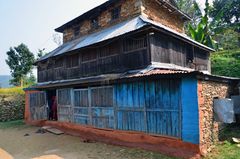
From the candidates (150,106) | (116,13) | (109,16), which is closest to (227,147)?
(150,106)

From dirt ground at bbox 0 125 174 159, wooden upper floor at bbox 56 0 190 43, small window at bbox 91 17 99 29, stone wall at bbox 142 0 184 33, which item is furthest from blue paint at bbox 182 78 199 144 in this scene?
small window at bbox 91 17 99 29

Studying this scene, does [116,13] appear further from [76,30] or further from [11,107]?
[11,107]

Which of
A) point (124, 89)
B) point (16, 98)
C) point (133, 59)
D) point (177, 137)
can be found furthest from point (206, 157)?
point (16, 98)

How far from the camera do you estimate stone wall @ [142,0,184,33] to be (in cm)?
1354

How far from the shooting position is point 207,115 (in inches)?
300

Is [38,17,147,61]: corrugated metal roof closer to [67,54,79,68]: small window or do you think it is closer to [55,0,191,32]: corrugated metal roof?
[67,54,79,68]: small window

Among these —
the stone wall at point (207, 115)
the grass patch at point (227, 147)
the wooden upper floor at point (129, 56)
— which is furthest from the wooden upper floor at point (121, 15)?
the grass patch at point (227, 147)

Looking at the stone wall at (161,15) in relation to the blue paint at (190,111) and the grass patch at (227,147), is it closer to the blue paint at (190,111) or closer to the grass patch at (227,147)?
the blue paint at (190,111)

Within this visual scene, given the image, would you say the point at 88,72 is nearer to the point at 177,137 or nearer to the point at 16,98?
the point at 177,137

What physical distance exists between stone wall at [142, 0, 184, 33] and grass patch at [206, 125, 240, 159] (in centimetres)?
840

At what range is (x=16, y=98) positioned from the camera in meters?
20.7

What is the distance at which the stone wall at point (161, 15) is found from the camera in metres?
13.5

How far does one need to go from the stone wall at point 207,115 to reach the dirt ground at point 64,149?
1.56 m

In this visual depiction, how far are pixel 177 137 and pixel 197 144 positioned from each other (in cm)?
75
